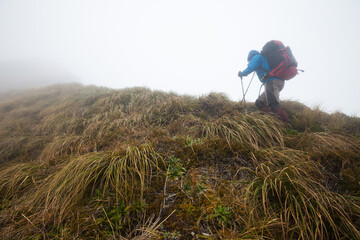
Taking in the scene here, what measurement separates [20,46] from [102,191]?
96.9 meters

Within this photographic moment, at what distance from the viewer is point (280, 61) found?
3965 millimetres

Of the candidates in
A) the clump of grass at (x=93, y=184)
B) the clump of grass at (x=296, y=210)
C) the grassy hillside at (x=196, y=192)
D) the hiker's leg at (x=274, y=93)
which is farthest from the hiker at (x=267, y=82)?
the clump of grass at (x=93, y=184)

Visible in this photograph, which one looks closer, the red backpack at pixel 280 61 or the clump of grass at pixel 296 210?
the clump of grass at pixel 296 210

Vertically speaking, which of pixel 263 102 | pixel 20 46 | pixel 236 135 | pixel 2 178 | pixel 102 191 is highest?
pixel 20 46

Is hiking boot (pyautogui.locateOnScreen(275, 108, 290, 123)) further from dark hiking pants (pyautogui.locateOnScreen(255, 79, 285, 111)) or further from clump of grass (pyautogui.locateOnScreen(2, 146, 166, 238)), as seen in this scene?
clump of grass (pyautogui.locateOnScreen(2, 146, 166, 238))

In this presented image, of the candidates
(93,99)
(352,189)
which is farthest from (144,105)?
(352,189)

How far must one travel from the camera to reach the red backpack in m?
3.92

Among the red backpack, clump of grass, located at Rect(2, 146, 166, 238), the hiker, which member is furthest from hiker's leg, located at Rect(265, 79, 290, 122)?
clump of grass, located at Rect(2, 146, 166, 238)

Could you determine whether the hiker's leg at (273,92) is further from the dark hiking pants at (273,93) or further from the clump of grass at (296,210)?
the clump of grass at (296,210)

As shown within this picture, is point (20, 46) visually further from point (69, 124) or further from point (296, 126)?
point (296, 126)

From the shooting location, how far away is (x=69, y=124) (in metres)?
4.55

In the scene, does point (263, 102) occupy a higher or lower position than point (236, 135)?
higher

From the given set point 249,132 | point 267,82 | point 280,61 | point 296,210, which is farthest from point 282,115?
point 296,210

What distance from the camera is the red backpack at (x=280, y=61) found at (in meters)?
3.92
